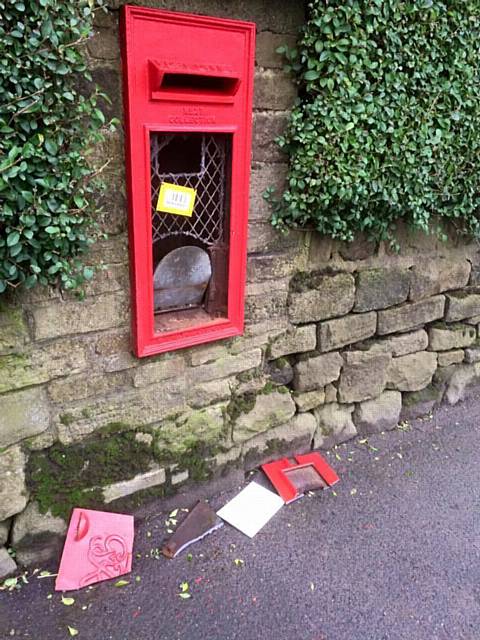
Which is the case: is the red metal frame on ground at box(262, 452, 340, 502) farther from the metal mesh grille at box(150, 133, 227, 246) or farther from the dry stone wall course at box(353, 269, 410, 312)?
the metal mesh grille at box(150, 133, 227, 246)

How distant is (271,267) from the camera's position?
2.79m

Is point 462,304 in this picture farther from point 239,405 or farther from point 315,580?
point 315,580

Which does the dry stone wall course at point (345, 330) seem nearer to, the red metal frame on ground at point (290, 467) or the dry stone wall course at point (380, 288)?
the dry stone wall course at point (380, 288)

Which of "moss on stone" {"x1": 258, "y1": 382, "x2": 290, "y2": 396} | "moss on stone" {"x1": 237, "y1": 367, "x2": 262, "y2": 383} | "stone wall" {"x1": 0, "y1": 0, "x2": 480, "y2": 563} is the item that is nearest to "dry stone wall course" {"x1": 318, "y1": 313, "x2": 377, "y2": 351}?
"stone wall" {"x1": 0, "y1": 0, "x2": 480, "y2": 563}

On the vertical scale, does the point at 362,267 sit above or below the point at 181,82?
below

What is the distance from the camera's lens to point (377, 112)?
8.50 ft

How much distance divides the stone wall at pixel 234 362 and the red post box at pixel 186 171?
90 mm

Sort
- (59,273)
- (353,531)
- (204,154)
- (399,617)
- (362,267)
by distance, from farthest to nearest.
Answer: (362,267) → (353,531) → (204,154) → (399,617) → (59,273)

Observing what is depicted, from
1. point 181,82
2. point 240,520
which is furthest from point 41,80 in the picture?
point 240,520

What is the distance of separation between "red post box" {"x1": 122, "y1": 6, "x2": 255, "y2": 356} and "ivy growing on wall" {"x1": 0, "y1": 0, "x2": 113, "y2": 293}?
205 millimetres

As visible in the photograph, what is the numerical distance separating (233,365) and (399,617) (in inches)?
55.4

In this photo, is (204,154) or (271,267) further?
(271,267)

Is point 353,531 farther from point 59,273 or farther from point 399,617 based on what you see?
point 59,273

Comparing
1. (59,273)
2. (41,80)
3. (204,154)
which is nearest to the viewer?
(41,80)
